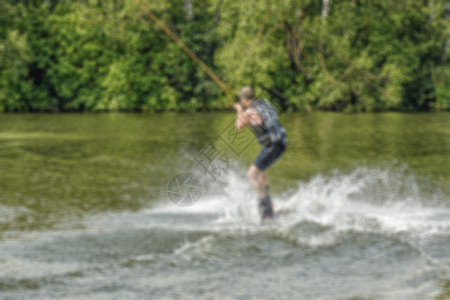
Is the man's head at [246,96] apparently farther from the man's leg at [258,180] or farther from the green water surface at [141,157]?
the green water surface at [141,157]

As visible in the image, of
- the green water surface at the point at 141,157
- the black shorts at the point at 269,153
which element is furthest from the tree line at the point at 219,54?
the black shorts at the point at 269,153

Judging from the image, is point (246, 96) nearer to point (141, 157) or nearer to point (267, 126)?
point (267, 126)

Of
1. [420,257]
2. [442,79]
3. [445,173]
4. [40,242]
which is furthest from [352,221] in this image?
[442,79]

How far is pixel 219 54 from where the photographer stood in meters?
38.6

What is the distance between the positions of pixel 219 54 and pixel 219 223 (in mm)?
29047

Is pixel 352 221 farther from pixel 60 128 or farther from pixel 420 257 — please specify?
pixel 60 128

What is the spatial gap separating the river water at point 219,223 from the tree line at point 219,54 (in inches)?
673

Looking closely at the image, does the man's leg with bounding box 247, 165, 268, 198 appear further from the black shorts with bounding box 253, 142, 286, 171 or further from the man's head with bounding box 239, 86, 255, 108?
the man's head with bounding box 239, 86, 255, 108

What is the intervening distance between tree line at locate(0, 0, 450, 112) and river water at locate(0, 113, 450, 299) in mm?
17083

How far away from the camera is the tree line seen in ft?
122

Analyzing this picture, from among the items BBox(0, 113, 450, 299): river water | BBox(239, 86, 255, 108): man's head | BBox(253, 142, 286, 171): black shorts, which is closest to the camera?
BBox(0, 113, 450, 299): river water

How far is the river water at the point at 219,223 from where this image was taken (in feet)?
23.5

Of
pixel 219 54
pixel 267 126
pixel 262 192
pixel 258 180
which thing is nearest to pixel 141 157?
pixel 258 180

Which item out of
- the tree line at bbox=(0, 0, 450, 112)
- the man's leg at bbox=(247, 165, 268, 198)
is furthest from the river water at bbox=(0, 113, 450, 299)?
the tree line at bbox=(0, 0, 450, 112)
